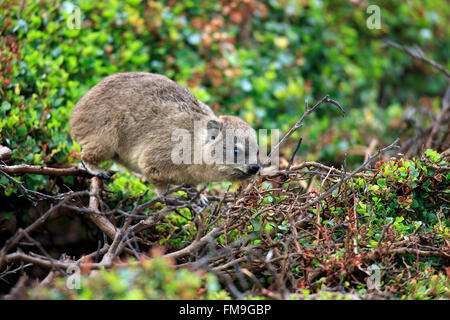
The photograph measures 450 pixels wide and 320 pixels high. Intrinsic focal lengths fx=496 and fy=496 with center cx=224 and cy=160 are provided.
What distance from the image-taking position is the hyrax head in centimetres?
482

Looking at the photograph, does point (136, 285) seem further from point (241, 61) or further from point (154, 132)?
point (241, 61)

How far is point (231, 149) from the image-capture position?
15.9 ft

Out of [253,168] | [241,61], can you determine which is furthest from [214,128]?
[241,61]

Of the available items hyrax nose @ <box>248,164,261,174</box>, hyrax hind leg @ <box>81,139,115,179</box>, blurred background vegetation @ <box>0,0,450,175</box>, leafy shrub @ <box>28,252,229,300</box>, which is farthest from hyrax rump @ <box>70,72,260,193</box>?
leafy shrub @ <box>28,252,229,300</box>

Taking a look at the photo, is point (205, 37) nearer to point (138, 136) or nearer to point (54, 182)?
point (138, 136)

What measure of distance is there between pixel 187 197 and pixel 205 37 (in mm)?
3976

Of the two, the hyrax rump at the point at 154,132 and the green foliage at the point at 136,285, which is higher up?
the hyrax rump at the point at 154,132

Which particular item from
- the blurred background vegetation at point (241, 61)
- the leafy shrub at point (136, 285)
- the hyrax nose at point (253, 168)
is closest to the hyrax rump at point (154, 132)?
the hyrax nose at point (253, 168)

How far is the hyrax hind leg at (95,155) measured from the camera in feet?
16.2

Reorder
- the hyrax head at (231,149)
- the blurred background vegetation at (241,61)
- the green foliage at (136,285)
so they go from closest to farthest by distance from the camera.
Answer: the green foliage at (136,285), the hyrax head at (231,149), the blurred background vegetation at (241,61)

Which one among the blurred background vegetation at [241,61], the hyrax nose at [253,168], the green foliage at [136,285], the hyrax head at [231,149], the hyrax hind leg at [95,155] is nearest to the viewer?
the green foliage at [136,285]

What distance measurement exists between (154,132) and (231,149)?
84 cm

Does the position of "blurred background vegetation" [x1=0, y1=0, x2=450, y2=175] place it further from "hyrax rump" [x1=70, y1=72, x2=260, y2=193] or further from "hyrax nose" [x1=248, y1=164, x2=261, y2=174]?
"hyrax nose" [x1=248, y1=164, x2=261, y2=174]

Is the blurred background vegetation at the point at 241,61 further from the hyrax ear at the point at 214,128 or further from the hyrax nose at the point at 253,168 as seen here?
the hyrax ear at the point at 214,128
